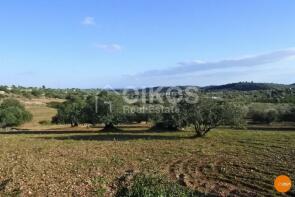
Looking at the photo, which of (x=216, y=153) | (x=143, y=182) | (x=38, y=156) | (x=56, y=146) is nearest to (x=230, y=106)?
(x=216, y=153)

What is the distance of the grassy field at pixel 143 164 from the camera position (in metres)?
18.2

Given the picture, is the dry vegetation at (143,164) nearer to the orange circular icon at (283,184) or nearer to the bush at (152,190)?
the orange circular icon at (283,184)

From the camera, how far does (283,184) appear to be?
17.6 m

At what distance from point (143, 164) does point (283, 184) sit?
8791 millimetres

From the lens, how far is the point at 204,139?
38.6 metres

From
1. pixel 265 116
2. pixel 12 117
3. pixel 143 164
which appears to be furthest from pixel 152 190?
pixel 12 117

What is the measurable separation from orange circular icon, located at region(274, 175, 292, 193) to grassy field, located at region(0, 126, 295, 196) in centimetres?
27

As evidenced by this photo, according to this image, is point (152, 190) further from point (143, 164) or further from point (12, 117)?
point (12, 117)

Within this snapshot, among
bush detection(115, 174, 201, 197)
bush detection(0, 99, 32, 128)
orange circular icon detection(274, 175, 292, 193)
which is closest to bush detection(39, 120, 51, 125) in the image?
bush detection(0, 99, 32, 128)

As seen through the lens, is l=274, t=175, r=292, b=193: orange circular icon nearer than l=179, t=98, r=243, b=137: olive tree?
Yes

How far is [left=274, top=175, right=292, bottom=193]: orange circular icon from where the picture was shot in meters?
16.7

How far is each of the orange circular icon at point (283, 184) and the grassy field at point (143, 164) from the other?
265 mm

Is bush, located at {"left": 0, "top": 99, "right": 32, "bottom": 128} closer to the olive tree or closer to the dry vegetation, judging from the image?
the dry vegetation

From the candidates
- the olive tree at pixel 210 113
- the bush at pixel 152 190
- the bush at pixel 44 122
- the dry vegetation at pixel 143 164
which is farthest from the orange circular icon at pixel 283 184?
the bush at pixel 44 122
